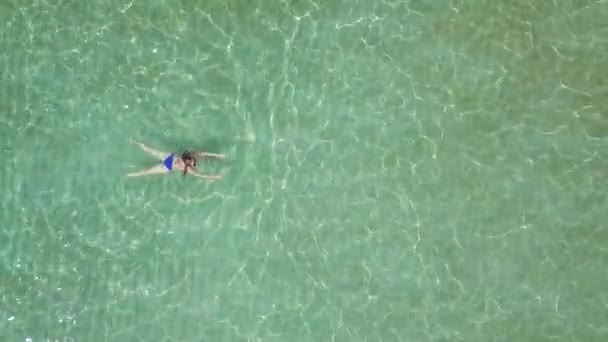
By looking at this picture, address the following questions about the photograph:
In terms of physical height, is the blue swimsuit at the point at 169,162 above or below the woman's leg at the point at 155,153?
below

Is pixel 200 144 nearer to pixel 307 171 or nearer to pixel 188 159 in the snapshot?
pixel 188 159

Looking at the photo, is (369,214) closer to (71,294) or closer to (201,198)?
(201,198)

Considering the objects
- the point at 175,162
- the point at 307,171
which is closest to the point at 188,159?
the point at 175,162

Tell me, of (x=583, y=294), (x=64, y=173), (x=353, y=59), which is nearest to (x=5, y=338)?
(x=64, y=173)

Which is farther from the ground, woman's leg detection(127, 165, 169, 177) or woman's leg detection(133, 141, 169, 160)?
woman's leg detection(133, 141, 169, 160)

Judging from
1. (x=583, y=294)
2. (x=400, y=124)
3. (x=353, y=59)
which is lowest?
(x=583, y=294)
